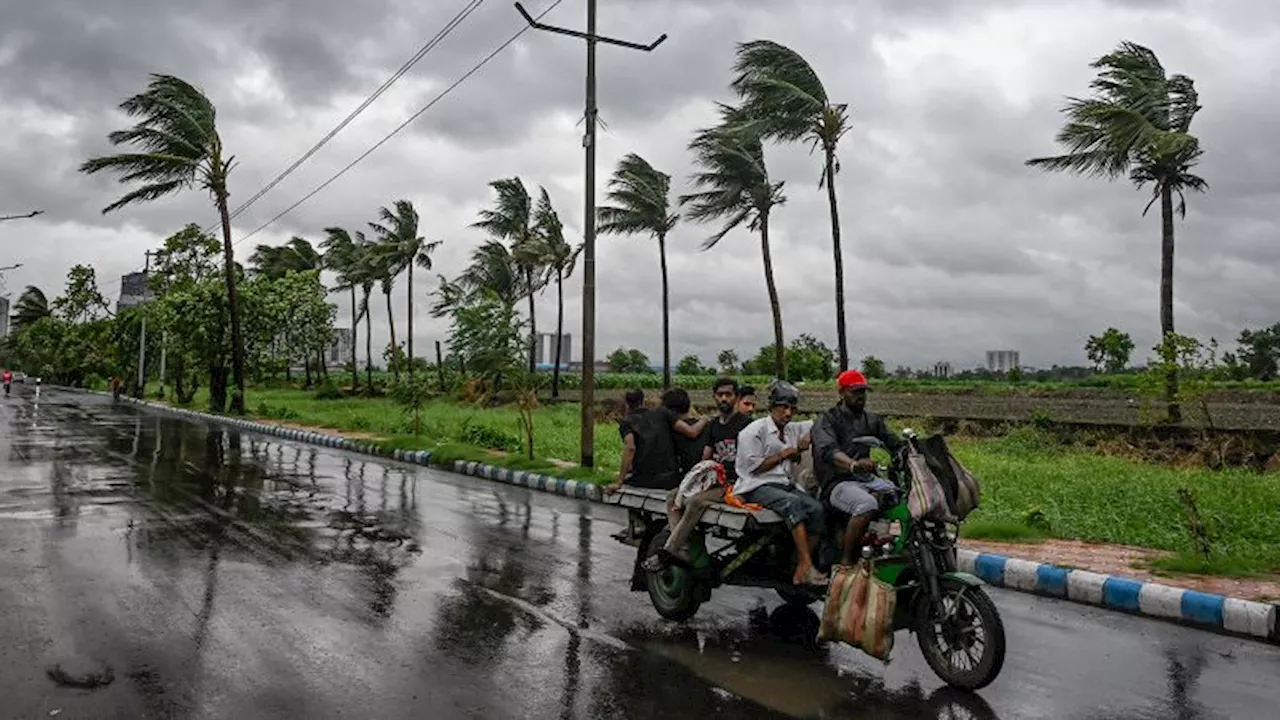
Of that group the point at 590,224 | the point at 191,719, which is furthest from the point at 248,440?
the point at 191,719

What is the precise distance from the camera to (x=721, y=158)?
94.6ft

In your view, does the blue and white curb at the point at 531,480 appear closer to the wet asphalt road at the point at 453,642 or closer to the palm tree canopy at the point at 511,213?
the wet asphalt road at the point at 453,642

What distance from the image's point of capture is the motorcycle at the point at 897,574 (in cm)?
484

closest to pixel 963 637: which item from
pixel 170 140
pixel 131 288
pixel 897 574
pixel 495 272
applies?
pixel 897 574

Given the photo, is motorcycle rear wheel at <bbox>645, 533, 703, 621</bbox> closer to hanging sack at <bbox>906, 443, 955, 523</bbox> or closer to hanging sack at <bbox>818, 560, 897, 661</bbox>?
hanging sack at <bbox>818, 560, 897, 661</bbox>

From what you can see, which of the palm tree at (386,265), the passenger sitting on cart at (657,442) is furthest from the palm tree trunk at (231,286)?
the passenger sitting on cart at (657,442)

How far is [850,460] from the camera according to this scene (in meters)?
5.38

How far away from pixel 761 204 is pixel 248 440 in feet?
54.1

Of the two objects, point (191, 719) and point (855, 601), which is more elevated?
point (855, 601)

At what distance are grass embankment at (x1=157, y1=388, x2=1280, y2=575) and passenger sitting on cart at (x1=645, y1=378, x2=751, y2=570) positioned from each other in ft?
13.8

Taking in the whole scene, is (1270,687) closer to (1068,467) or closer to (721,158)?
(1068,467)

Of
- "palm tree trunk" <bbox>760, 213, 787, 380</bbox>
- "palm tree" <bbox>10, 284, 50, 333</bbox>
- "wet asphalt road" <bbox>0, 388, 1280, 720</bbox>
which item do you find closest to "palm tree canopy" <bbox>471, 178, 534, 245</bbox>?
"palm tree trunk" <bbox>760, 213, 787, 380</bbox>

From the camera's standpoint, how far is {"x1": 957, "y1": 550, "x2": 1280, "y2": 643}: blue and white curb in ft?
21.6

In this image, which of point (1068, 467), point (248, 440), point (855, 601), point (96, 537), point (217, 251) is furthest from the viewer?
point (217, 251)
